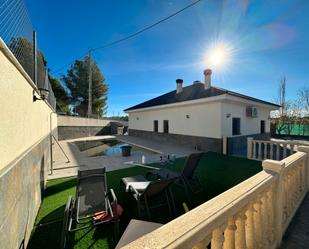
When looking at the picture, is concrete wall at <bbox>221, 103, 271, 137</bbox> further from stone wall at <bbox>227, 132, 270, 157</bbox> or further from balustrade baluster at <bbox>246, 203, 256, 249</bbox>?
balustrade baluster at <bbox>246, 203, 256, 249</bbox>

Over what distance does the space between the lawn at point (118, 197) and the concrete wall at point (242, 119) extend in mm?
2889

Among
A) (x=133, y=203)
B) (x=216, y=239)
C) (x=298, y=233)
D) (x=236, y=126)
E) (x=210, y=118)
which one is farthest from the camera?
(x=236, y=126)

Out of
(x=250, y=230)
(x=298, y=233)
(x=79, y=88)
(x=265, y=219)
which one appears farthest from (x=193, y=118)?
(x=79, y=88)

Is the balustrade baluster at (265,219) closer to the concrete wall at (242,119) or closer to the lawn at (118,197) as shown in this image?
the lawn at (118,197)

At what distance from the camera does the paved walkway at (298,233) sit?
84.9 inches

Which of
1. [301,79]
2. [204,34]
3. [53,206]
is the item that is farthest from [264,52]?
[301,79]

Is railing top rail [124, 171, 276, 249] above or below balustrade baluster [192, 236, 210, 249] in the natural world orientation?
above

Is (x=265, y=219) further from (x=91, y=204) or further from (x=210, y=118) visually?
(x=210, y=118)

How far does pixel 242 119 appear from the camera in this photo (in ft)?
34.2

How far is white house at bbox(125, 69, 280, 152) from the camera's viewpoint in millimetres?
9289

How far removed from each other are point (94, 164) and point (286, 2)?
32.4 ft

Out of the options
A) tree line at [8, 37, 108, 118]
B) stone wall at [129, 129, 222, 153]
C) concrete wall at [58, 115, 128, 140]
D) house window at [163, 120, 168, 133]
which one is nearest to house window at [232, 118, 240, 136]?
stone wall at [129, 129, 222, 153]

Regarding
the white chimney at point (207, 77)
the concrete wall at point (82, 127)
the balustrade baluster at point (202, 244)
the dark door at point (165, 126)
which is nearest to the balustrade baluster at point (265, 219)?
the balustrade baluster at point (202, 244)

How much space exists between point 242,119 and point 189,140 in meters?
4.00
